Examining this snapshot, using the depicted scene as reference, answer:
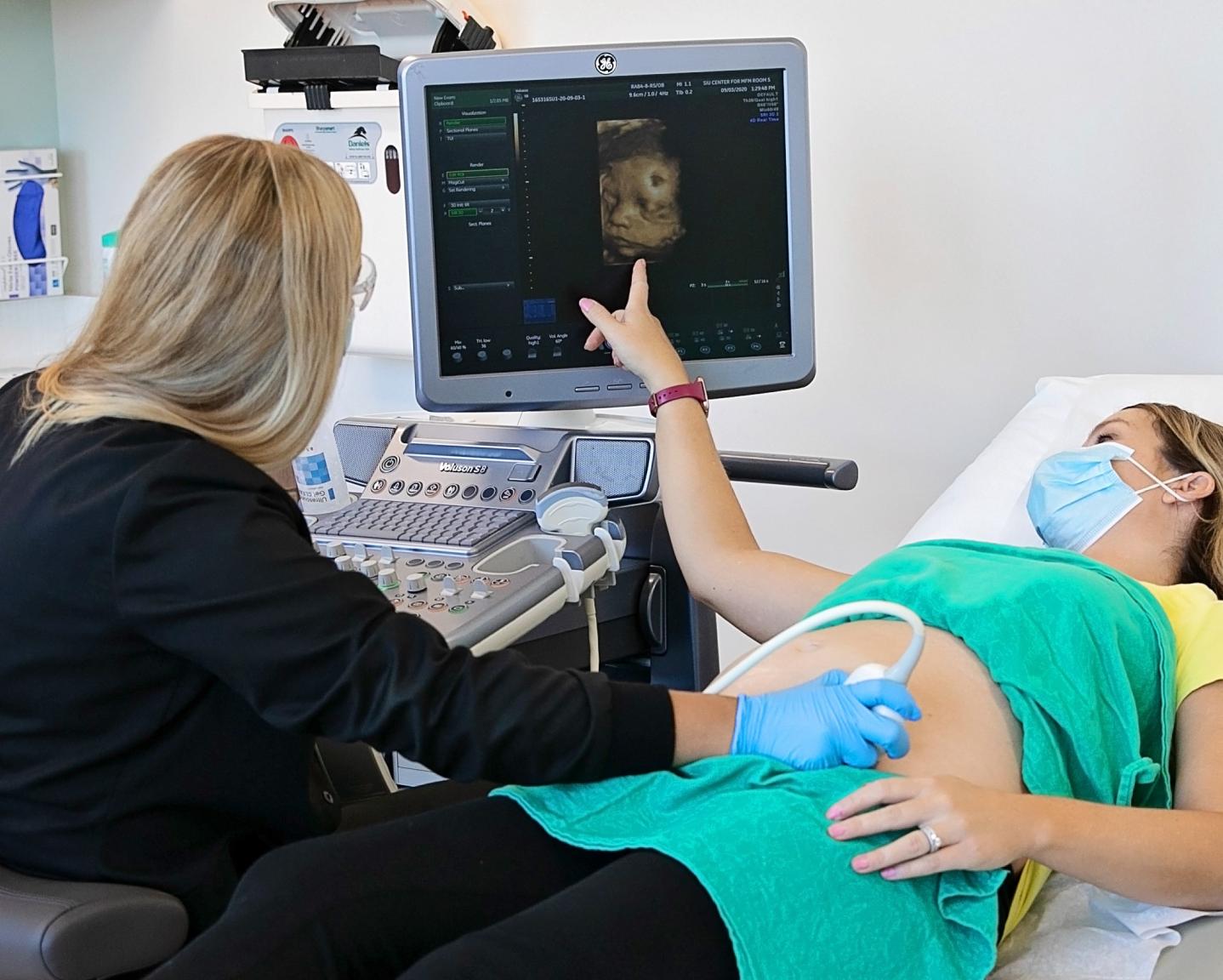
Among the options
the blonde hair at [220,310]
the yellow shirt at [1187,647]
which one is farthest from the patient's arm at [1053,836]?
the blonde hair at [220,310]

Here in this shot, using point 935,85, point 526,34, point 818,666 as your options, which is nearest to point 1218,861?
point 818,666

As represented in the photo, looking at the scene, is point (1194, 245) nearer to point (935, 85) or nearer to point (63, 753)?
point (935, 85)

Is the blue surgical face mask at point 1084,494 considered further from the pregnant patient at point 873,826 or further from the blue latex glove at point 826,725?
the blue latex glove at point 826,725

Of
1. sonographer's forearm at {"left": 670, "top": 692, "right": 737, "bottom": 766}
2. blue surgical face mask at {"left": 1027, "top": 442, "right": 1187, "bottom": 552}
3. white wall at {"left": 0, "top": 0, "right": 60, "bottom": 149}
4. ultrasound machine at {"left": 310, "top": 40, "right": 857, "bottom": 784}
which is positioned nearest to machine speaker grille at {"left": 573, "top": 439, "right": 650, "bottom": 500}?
ultrasound machine at {"left": 310, "top": 40, "right": 857, "bottom": 784}

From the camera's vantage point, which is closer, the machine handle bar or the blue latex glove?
the blue latex glove

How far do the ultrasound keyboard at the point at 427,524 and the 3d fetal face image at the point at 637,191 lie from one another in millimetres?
348

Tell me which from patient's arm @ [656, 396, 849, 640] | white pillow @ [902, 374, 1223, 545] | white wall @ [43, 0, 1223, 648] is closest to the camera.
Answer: patient's arm @ [656, 396, 849, 640]

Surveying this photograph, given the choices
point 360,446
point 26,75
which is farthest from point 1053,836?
point 26,75

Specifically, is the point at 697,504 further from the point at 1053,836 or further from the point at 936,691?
the point at 1053,836

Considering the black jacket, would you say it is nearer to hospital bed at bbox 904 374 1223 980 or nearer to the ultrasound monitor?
the ultrasound monitor

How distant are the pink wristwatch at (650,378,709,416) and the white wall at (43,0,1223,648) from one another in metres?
0.83

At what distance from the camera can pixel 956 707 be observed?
1255mm

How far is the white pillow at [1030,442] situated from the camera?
181cm

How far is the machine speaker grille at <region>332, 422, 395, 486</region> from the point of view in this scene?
187 cm
